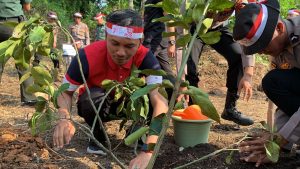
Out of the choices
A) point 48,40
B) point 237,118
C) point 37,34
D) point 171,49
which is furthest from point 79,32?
point 37,34

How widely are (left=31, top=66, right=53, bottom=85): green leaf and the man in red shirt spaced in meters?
0.40

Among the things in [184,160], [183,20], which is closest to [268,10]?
[183,20]

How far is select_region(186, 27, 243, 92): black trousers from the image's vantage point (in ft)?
9.87

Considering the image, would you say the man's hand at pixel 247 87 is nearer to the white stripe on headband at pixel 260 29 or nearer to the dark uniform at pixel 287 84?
the dark uniform at pixel 287 84

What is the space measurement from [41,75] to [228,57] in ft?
6.22

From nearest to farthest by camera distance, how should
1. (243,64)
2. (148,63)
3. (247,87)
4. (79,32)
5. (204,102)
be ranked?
(204,102), (148,63), (247,87), (243,64), (79,32)

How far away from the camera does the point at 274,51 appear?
1912 mm

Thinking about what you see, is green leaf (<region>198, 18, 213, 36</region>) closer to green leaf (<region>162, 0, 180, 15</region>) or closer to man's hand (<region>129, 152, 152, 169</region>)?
green leaf (<region>162, 0, 180, 15</region>)

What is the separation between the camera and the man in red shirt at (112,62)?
2.06 metres

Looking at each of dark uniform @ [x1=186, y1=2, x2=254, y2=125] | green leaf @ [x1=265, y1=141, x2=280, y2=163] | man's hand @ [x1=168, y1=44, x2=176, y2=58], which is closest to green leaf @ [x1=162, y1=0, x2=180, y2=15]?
green leaf @ [x1=265, y1=141, x2=280, y2=163]

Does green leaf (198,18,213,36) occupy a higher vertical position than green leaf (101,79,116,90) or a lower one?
higher

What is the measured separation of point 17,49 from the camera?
4.76 feet

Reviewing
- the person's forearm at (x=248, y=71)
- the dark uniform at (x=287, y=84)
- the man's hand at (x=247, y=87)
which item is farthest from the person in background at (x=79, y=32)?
the dark uniform at (x=287, y=84)

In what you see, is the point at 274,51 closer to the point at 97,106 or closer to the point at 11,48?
the point at 97,106
